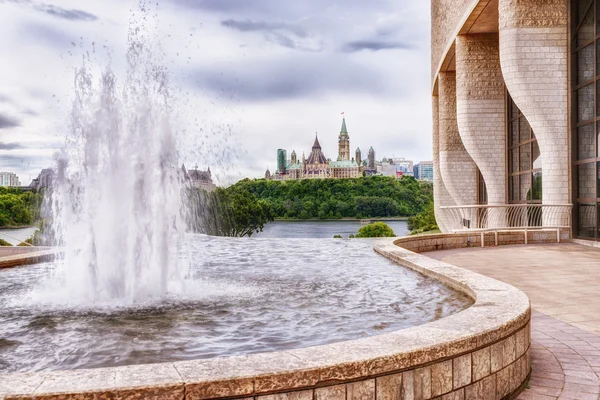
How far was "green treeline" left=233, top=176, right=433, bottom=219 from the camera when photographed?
3339 inches

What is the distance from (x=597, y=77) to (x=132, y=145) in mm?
11811

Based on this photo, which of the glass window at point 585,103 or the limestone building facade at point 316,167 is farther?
the limestone building facade at point 316,167

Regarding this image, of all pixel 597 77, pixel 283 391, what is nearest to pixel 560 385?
pixel 283 391

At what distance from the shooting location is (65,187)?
28.6ft

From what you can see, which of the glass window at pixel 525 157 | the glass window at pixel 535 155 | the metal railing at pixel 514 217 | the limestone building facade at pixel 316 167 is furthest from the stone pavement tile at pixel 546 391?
the limestone building facade at pixel 316 167

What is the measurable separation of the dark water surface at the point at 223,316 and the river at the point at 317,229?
58.2m

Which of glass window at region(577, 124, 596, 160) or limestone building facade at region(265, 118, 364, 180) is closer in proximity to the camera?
glass window at region(577, 124, 596, 160)

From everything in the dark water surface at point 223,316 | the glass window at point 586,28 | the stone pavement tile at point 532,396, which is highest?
the glass window at point 586,28

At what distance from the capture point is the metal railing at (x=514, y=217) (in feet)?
48.8

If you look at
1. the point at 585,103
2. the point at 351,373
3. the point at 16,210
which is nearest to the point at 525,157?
the point at 585,103

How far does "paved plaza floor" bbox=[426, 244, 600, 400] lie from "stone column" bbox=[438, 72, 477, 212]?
14053 millimetres

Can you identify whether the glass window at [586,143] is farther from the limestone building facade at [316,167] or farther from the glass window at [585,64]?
the limestone building facade at [316,167]

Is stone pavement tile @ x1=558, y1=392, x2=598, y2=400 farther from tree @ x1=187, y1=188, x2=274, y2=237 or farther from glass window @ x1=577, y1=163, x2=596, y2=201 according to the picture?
tree @ x1=187, y1=188, x2=274, y2=237

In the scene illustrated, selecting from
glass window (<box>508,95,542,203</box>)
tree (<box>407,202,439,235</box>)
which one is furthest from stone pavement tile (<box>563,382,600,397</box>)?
tree (<box>407,202,439,235</box>)
